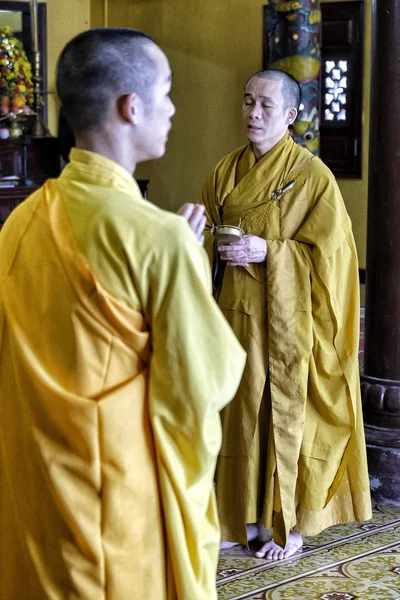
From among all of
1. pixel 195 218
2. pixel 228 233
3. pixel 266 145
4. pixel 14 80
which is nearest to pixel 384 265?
pixel 266 145

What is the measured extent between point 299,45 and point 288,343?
14.0 feet

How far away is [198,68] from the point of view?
8352 millimetres

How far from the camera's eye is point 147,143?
4.72ft

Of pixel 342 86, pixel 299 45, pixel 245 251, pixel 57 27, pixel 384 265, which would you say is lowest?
pixel 384 265

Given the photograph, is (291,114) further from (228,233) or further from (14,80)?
(14,80)

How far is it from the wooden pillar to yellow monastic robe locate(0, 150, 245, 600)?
5433mm

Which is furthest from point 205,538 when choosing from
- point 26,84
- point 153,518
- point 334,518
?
point 26,84

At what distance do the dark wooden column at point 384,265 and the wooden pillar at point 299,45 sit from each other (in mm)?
3200

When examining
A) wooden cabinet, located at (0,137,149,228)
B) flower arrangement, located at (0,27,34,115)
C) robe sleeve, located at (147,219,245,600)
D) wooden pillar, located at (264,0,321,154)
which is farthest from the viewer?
flower arrangement, located at (0,27,34,115)

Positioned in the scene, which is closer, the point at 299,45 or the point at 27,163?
the point at 299,45

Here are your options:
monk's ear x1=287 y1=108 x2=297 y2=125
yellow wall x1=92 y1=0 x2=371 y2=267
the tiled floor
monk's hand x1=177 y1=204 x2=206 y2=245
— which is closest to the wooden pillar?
yellow wall x1=92 y1=0 x2=371 y2=267

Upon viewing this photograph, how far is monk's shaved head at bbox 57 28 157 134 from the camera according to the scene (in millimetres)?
1362

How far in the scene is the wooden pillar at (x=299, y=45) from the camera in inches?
258

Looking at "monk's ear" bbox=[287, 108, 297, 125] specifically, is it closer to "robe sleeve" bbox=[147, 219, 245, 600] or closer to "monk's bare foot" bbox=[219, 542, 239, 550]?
"monk's bare foot" bbox=[219, 542, 239, 550]
